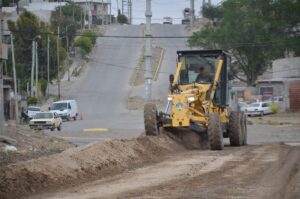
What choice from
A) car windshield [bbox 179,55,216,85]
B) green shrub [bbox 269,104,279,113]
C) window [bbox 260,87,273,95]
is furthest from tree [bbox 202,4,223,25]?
car windshield [bbox 179,55,216,85]

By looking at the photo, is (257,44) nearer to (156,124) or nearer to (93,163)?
(156,124)

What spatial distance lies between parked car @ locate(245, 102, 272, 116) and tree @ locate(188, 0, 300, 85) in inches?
528

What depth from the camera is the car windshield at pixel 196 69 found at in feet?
86.1

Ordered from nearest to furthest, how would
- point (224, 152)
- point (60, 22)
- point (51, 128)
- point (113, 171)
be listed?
1. point (113, 171)
2. point (224, 152)
3. point (51, 128)
4. point (60, 22)

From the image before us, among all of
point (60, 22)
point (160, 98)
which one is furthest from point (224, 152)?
point (60, 22)

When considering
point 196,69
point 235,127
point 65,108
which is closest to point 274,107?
point 65,108

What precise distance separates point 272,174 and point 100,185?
4105 mm

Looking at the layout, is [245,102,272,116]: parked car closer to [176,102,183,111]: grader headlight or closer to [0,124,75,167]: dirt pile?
A: [0,124,75,167]: dirt pile

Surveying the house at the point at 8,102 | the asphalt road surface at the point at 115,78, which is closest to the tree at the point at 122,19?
the asphalt road surface at the point at 115,78

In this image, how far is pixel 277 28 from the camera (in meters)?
84.6

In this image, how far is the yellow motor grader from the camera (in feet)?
80.3

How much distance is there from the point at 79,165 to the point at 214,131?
7498mm

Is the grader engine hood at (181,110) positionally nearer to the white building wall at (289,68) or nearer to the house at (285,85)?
the house at (285,85)

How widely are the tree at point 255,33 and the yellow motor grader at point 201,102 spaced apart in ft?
189
